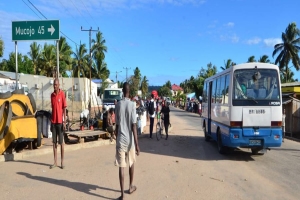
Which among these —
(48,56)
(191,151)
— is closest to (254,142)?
(191,151)

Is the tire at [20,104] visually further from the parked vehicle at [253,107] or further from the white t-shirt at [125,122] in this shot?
the parked vehicle at [253,107]

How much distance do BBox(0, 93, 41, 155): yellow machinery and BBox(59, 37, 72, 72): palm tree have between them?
134ft

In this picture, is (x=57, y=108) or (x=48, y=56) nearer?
(x=57, y=108)

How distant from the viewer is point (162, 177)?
274 inches

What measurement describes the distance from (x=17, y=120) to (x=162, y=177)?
14.7 ft

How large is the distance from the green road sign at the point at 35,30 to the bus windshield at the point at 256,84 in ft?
21.9

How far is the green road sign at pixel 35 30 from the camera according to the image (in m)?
11.3

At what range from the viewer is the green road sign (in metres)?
11.3

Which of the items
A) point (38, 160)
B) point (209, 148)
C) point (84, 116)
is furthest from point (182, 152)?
point (84, 116)

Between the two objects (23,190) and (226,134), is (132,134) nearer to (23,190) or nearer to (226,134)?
(23,190)

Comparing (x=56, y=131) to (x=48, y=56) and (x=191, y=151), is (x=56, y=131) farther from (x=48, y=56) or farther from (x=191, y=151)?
(x=48, y=56)

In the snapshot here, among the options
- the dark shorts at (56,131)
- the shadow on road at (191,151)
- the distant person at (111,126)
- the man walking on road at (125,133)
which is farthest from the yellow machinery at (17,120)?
the man walking on road at (125,133)

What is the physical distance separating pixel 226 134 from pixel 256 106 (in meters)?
1.24

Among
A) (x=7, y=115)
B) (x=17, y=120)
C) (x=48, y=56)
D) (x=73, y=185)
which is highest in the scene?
(x=48, y=56)
